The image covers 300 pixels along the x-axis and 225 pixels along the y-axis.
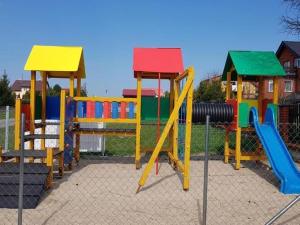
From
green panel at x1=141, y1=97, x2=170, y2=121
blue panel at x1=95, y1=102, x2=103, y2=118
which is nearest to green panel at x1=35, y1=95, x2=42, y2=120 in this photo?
blue panel at x1=95, y1=102, x2=103, y2=118

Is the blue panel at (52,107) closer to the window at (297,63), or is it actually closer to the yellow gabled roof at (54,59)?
the yellow gabled roof at (54,59)

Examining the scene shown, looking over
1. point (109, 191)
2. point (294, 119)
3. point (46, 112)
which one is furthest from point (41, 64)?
point (294, 119)

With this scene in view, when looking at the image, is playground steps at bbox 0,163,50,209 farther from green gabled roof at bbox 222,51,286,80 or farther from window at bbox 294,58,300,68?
window at bbox 294,58,300,68

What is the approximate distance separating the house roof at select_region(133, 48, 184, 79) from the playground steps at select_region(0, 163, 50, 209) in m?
3.44

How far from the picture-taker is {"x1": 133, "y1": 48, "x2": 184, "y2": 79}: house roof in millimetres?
8586

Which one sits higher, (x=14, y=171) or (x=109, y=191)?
(x=14, y=171)

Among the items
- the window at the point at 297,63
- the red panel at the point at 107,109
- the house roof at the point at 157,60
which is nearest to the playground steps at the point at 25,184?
the red panel at the point at 107,109

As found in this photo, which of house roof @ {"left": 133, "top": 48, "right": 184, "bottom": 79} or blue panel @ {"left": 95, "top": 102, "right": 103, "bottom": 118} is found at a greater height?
house roof @ {"left": 133, "top": 48, "right": 184, "bottom": 79}

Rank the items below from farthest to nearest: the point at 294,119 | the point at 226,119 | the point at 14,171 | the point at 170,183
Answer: the point at 294,119 < the point at 226,119 < the point at 170,183 < the point at 14,171

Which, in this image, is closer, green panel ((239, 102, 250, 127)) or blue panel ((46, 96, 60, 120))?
green panel ((239, 102, 250, 127))

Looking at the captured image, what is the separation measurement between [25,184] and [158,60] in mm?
4491

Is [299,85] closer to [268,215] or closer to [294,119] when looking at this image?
[294,119]

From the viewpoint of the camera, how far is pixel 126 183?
717cm

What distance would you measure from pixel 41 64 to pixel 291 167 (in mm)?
5786
